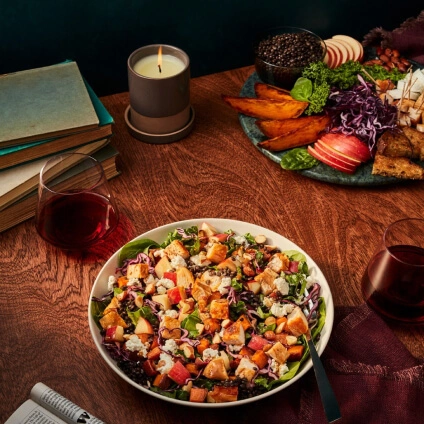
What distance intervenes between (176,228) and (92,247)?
0.24 meters

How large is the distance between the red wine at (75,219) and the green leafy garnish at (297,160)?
54 cm

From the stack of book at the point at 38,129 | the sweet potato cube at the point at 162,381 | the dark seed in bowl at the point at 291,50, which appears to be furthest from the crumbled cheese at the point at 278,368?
the dark seed in bowl at the point at 291,50

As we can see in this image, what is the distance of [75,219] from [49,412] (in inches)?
19.6

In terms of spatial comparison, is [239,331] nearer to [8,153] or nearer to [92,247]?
[92,247]

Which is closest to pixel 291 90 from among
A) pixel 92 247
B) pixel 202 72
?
pixel 202 72

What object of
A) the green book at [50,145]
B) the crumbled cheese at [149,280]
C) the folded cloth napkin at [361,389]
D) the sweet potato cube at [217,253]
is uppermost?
the green book at [50,145]

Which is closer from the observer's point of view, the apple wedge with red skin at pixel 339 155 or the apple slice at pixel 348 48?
the apple wedge with red skin at pixel 339 155

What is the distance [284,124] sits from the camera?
1.90 metres

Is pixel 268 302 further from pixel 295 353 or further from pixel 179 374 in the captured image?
pixel 179 374

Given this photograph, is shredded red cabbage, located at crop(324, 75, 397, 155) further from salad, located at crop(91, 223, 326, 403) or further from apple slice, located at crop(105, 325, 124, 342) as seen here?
apple slice, located at crop(105, 325, 124, 342)

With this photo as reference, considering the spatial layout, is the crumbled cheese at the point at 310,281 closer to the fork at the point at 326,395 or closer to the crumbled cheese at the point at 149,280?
the fork at the point at 326,395

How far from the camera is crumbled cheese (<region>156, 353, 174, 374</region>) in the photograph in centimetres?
129

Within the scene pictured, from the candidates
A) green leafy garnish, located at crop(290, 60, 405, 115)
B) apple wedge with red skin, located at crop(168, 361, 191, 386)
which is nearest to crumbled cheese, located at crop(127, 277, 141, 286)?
apple wedge with red skin, located at crop(168, 361, 191, 386)

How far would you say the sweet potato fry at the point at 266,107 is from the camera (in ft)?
6.35
